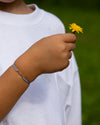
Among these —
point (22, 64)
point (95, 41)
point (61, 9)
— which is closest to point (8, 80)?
point (22, 64)

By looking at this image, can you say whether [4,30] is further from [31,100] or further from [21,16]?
[31,100]

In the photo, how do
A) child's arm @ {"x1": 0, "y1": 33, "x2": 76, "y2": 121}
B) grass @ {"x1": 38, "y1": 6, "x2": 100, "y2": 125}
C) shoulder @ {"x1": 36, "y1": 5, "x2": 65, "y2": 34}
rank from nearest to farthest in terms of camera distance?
child's arm @ {"x1": 0, "y1": 33, "x2": 76, "y2": 121}
shoulder @ {"x1": 36, "y1": 5, "x2": 65, "y2": 34}
grass @ {"x1": 38, "y1": 6, "x2": 100, "y2": 125}

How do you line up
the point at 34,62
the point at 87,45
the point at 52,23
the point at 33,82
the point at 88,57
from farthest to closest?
the point at 87,45
the point at 88,57
the point at 52,23
the point at 33,82
the point at 34,62

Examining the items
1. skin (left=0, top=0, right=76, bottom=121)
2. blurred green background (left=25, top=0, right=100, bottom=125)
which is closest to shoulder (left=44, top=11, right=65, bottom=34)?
skin (left=0, top=0, right=76, bottom=121)

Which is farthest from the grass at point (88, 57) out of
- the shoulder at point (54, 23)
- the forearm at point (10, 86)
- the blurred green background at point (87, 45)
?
the forearm at point (10, 86)

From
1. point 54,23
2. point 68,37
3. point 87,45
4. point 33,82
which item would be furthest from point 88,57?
point 68,37

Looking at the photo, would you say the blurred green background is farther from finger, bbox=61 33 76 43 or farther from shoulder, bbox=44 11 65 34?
finger, bbox=61 33 76 43

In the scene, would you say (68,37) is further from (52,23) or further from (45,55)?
(52,23)
